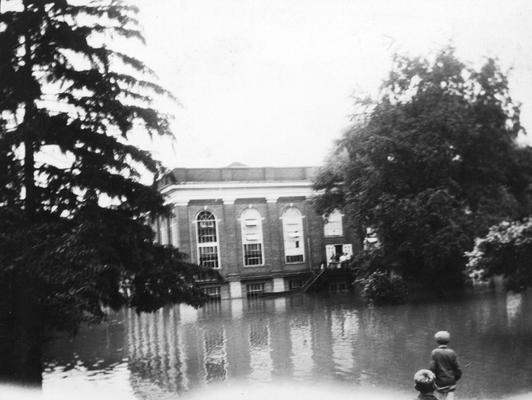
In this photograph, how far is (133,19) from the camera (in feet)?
28.9

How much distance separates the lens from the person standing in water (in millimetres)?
6363

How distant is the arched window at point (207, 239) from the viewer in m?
38.4

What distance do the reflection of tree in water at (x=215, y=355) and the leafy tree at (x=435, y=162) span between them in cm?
869

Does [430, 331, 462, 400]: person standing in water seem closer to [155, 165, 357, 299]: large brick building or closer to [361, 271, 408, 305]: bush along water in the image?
[361, 271, 408, 305]: bush along water

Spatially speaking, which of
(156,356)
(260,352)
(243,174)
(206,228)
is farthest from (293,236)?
(260,352)

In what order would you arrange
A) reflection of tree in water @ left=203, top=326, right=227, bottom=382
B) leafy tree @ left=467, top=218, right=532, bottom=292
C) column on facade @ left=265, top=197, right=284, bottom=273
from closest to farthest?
leafy tree @ left=467, top=218, right=532, bottom=292 < reflection of tree in water @ left=203, top=326, right=227, bottom=382 < column on facade @ left=265, top=197, right=284, bottom=273

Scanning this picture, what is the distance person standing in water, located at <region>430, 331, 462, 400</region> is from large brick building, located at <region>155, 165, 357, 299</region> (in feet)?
102

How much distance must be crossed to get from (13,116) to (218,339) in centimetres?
1169

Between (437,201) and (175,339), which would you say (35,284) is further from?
(437,201)

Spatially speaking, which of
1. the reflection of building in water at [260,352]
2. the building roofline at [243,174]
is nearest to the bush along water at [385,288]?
the reflection of building in water at [260,352]

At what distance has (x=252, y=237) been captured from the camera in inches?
1587

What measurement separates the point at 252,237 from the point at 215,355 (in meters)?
25.5

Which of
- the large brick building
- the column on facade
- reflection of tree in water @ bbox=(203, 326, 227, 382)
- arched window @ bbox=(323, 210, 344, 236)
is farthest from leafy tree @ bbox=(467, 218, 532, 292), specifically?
arched window @ bbox=(323, 210, 344, 236)

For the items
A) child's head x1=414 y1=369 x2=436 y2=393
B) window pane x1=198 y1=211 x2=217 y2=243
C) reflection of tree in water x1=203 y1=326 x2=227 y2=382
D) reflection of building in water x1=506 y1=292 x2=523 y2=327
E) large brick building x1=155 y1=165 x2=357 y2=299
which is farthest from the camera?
window pane x1=198 y1=211 x2=217 y2=243
